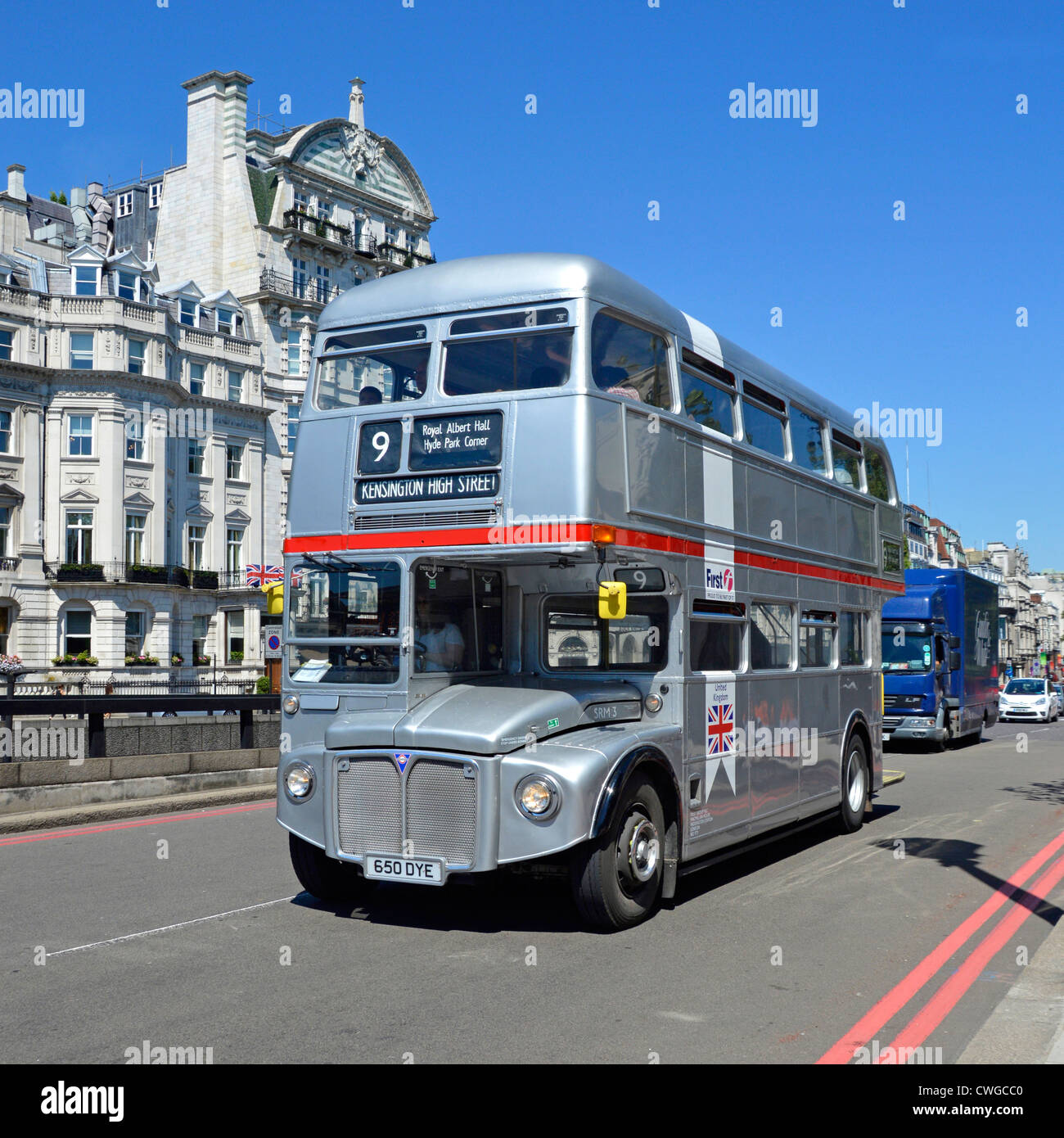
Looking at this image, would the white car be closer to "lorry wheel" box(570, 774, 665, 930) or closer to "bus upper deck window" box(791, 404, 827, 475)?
"bus upper deck window" box(791, 404, 827, 475)

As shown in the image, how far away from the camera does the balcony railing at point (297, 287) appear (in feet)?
189

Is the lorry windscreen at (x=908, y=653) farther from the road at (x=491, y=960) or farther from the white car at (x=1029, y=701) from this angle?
the white car at (x=1029, y=701)

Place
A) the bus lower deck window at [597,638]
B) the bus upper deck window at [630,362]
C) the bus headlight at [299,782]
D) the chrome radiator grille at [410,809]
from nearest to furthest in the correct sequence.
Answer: the chrome radiator grille at [410,809], the bus upper deck window at [630,362], the bus headlight at [299,782], the bus lower deck window at [597,638]

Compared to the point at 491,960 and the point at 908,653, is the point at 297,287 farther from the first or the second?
the point at 491,960

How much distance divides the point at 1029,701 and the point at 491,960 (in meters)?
40.0

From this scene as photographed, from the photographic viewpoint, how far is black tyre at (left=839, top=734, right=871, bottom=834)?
41.7ft

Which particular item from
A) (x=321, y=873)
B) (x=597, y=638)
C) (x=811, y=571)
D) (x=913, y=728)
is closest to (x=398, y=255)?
(x=913, y=728)

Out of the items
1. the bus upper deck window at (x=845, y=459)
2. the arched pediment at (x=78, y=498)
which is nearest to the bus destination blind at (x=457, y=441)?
the bus upper deck window at (x=845, y=459)

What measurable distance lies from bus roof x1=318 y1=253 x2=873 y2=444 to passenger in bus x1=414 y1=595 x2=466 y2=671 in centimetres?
207

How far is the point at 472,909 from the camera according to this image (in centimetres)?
854

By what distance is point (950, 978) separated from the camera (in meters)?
6.76

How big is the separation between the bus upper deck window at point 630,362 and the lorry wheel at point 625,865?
2595 millimetres

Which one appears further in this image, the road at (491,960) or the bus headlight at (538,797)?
the bus headlight at (538,797)

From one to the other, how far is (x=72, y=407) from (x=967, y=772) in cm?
3963
